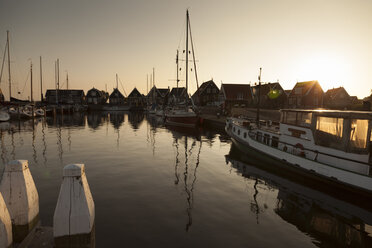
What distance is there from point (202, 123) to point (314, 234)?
3831 centimetres

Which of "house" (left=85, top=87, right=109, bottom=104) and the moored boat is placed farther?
"house" (left=85, top=87, right=109, bottom=104)

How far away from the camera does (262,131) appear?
67.5 feet

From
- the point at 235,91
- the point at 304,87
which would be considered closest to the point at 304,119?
the point at 304,87

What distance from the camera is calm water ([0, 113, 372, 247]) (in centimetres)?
771

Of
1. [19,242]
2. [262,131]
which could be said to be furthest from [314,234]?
[262,131]

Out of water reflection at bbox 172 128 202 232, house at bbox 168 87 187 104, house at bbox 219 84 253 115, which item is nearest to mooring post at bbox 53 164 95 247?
water reflection at bbox 172 128 202 232

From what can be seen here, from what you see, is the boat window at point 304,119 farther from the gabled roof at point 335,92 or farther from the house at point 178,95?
the house at point 178,95

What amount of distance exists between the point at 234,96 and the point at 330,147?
48.2 metres

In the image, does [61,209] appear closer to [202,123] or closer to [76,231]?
[76,231]

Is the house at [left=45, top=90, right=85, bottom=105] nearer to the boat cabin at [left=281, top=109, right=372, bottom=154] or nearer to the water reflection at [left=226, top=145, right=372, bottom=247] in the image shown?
the water reflection at [left=226, top=145, right=372, bottom=247]

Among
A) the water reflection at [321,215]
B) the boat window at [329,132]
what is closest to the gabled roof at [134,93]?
the water reflection at [321,215]

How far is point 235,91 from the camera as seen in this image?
6106 cm

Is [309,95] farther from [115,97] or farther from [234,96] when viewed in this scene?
[115,97]

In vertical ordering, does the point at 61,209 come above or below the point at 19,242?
above
